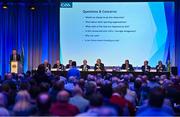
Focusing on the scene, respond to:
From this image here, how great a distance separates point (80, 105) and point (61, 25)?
12013 millimetres

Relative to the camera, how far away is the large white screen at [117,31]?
1828cm

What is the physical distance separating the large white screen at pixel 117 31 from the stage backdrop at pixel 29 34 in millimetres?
864

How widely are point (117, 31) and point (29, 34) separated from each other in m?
3.84

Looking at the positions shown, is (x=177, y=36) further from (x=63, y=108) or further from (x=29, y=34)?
(x=63, y=108)

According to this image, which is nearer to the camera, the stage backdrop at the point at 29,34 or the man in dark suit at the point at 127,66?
the man in dark suit at the point at 127,66

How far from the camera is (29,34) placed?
19.4 m

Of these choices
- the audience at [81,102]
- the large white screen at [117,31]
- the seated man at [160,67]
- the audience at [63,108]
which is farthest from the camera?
the large white screen at [117,31]

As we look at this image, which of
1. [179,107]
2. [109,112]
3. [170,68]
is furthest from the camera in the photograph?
[170,68]

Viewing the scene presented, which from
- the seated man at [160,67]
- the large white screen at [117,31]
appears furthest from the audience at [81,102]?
the large white screen at [117,31]

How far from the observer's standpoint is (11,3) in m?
19.5

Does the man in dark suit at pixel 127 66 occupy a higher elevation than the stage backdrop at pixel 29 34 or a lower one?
lower

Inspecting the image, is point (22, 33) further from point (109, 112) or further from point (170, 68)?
point (109, 112)

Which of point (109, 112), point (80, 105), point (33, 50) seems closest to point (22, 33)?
point (33, 50)

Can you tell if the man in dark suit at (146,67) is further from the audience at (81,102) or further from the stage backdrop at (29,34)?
the audience at (81,102)
